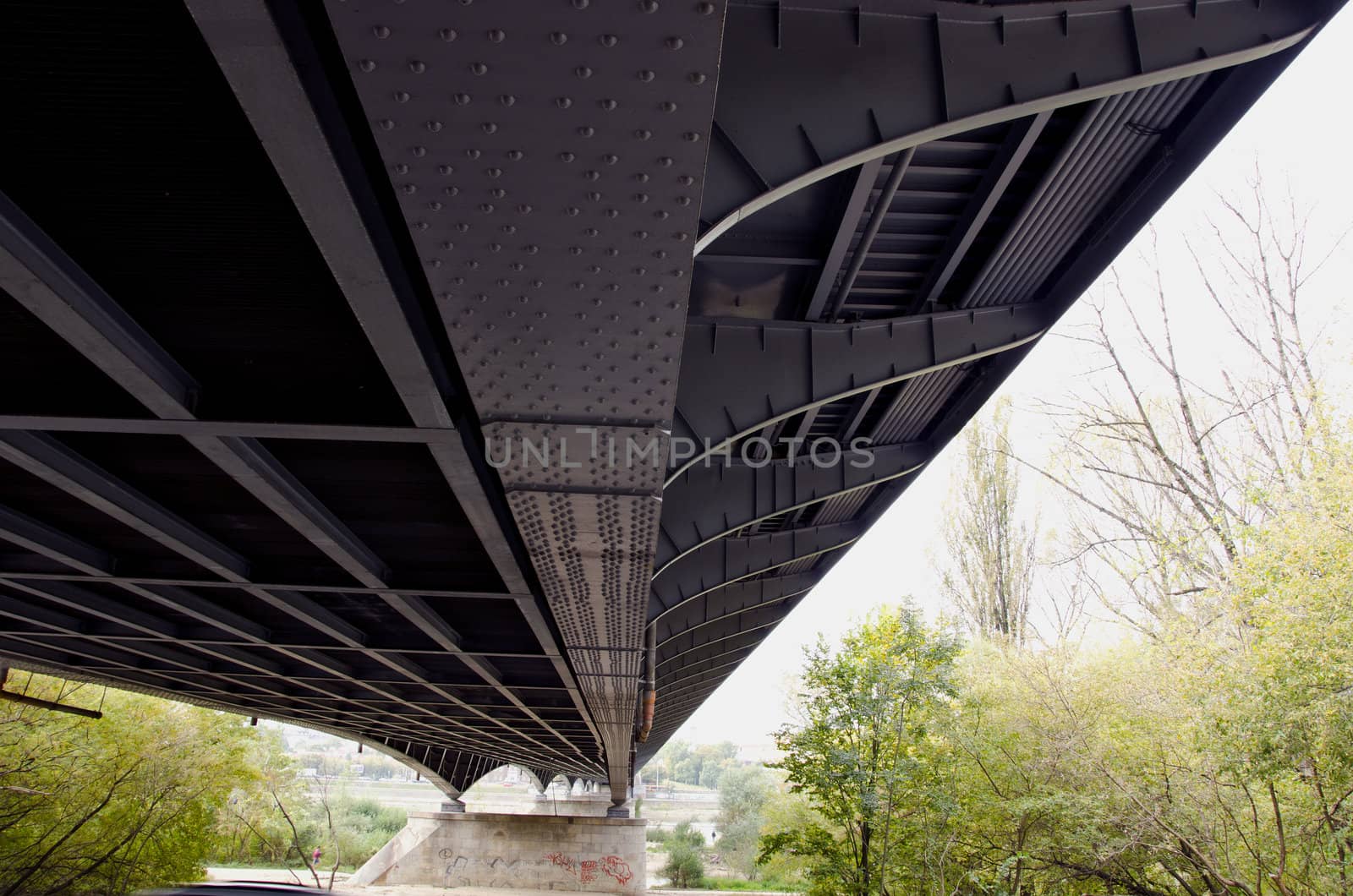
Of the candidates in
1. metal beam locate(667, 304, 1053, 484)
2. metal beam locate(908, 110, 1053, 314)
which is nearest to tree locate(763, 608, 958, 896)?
metal beam locate(667, 304, 1053, 484)

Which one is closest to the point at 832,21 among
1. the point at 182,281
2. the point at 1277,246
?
the point at 182,281

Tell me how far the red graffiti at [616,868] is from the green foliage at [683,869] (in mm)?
27409

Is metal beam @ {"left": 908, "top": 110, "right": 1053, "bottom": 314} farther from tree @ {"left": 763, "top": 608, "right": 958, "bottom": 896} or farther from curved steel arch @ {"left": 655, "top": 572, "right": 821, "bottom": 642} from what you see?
tree @ {"left": 763, "top": 608, "right": 958, "bottom": 896}

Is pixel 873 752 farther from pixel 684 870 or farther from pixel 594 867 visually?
pixel 684 870

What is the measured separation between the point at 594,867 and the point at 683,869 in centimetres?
2852

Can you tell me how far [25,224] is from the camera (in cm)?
330

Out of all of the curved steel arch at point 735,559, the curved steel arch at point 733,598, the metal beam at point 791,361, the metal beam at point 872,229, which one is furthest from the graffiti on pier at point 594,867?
the metal beam at point 872,229

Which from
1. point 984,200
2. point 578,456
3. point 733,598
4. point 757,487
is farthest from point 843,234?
point 733,598

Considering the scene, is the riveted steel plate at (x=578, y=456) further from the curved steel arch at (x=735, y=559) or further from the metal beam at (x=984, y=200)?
the curved steel arch at (x=735, y=559)

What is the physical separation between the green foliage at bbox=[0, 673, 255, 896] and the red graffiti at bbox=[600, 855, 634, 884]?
20937 millimetres

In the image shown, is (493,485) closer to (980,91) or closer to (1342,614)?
(980,91)

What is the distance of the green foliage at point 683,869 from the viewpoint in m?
68.4

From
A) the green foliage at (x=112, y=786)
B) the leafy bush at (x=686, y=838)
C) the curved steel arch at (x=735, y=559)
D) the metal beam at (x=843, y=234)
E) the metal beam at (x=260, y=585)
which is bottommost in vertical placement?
the leafy bush at (x=686, y=838)

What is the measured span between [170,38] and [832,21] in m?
2.70
